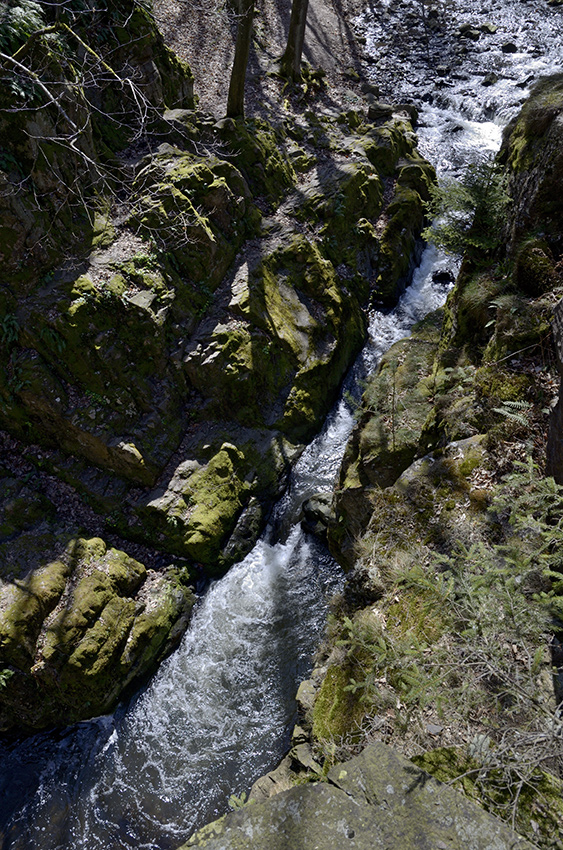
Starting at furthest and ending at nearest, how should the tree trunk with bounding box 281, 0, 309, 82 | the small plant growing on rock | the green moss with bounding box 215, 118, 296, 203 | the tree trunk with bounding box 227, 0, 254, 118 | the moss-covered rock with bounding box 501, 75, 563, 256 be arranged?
the tree trunk with bounding box 281, 0, 309, 82, the green moss with bounding box 215, 118, 296, 203, the tree trunk with bounding box 227, 0, 254, 118, the small plant growing on rock, the moss-covered rock with bounding box 501, 75, 563, 256

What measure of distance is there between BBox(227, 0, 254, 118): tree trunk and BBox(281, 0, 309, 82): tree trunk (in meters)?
3.75

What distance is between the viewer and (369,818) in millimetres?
2320

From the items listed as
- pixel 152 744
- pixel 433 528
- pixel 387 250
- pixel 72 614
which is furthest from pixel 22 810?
pixel 387 250

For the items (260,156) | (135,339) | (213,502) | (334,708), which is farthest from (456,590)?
(260,156)

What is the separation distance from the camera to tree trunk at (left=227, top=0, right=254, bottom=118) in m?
9.73

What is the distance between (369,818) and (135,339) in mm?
7828

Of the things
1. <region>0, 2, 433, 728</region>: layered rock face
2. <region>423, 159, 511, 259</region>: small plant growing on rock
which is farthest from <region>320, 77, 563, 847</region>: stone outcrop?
<region>0, 2, 433, 728</region>: layered rock face

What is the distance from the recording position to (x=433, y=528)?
195 inches

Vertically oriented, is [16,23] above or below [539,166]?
above

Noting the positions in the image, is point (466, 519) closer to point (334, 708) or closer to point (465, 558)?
point (465, 558)

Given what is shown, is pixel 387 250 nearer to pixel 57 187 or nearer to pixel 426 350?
pixel 426 350

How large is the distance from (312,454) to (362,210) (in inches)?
285

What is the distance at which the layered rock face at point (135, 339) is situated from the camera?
23.0ft

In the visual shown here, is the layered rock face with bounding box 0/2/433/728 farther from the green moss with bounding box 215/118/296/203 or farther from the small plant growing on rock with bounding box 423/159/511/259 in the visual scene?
the small plant growing on rock with bounding box 423/159/511/259
